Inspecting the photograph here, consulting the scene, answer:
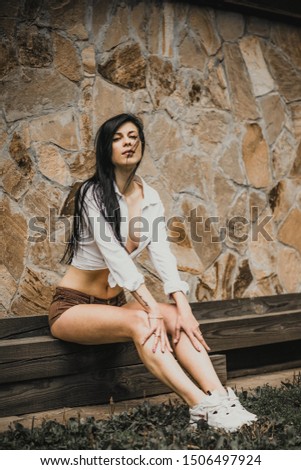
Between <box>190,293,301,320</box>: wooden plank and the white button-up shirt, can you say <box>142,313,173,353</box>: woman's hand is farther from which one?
<box>190,293,301,320</box>: wooden plank

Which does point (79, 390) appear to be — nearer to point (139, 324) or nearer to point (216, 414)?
point (139, 324)

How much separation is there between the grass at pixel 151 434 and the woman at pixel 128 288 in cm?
13

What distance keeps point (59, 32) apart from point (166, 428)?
2943mm

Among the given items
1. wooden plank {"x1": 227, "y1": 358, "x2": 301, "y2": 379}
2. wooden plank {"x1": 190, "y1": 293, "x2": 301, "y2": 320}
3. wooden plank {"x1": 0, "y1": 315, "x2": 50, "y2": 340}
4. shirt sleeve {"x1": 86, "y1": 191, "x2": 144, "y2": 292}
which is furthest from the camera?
wooden plank {"x1": 190, "y1": 293, "x2": 301, "y2": 320}

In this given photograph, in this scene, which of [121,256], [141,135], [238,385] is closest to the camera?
[121,256]

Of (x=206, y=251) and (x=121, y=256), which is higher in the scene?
(x=121, y=256)

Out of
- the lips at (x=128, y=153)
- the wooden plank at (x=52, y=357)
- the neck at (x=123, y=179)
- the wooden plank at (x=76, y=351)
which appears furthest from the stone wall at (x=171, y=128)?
the lips at (x=128, y=153)

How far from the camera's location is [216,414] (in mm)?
3400

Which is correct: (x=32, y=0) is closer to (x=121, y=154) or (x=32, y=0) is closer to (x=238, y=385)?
(x=121, y=154)

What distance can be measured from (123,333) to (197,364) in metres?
0.43

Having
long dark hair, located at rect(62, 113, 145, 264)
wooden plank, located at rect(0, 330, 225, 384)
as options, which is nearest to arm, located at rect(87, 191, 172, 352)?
long dark hair, located at rect(62, 113, 145, 264)

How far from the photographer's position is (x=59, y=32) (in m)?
5.03

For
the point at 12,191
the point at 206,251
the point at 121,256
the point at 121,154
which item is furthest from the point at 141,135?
the point at 206,251

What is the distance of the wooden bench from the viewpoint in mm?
3984
